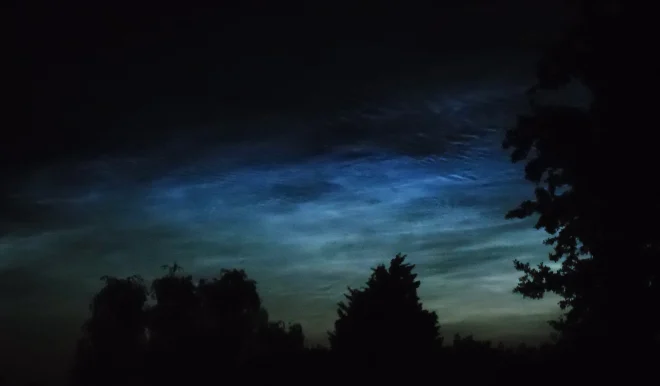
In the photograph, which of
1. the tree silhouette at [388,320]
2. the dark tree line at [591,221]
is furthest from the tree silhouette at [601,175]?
the tree silhouette at [388,320]

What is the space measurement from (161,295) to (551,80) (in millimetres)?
58761

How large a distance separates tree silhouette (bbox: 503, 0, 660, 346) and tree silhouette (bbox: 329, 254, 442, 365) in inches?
313

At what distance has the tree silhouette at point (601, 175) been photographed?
18.6m

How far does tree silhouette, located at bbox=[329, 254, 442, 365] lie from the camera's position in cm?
2750

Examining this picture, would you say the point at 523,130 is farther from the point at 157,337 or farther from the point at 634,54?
the point at 157,337

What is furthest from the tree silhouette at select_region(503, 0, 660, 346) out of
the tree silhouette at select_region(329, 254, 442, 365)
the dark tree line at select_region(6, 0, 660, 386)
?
the tree silhouette at select_region(329, 254, 442, 365)

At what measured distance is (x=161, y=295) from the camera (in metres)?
72.1

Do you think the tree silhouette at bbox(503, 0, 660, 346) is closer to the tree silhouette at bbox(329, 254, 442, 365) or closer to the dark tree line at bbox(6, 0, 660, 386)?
the dark tree line at bbox(6, 0, 660, 386)

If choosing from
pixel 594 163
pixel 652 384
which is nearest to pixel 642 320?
pixel 652 384

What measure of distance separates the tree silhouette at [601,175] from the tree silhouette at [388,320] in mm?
7951

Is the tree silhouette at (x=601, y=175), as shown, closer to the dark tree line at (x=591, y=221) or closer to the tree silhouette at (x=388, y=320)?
the dark tree line at (x=591, y=221)

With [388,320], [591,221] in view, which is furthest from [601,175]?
[388,320]

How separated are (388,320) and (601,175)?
14.0m

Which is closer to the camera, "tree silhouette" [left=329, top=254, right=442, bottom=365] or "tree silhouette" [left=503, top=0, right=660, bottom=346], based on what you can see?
"tree silhouette" [left=503, top=0, right=660, bottom=346]
